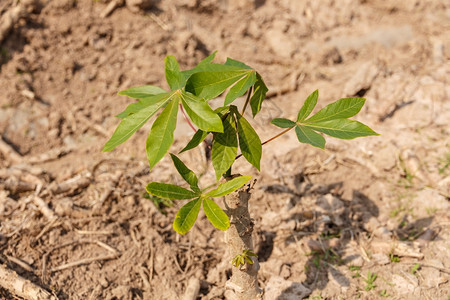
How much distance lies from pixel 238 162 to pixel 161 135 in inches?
65.9

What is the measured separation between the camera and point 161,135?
1.11m

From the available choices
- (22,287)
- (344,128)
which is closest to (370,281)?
(344,128)

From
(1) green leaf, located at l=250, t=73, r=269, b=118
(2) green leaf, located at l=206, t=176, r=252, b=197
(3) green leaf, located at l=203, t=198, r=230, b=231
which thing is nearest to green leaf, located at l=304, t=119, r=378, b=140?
(1) green leaf, located at l=250, t=73, r=269, b=118

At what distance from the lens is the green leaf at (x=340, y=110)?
4.34 feet

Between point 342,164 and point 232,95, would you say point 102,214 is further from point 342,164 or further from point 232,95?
point 342,164

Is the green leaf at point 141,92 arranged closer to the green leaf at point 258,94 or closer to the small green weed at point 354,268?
the green leaf at point 258,94

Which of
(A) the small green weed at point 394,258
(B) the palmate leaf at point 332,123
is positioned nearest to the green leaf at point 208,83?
(B) the palmate leaf at point 332,123

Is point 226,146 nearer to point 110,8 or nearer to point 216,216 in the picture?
point 216,216

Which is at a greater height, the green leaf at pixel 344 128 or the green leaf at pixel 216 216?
the green leaf at pixel 344 128

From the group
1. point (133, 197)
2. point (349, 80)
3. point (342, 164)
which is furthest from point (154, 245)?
point (349, 80)

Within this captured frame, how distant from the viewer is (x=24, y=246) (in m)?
2.02

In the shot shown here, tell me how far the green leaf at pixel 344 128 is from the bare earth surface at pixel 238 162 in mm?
982

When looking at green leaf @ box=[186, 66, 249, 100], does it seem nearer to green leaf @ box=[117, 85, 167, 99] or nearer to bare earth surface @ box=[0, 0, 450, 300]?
green leaf @ box=[117, 85, 167, 99]

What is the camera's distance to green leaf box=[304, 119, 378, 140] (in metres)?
1.24
